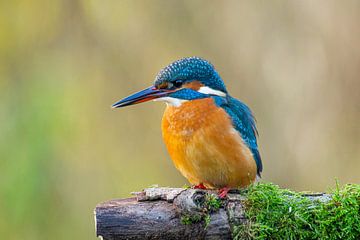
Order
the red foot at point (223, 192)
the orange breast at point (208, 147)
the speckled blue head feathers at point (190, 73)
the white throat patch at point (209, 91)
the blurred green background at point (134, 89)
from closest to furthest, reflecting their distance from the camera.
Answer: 1. the red foot at point (223, 192)
2. the orange breast at point (208, 147)
3. the speckled blue head feathers at point (190, 73)
4. the white throat patch at point (209, 91)
5. the blurred green background at point (134, 89)

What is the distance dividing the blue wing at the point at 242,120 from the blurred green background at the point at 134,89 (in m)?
1.99

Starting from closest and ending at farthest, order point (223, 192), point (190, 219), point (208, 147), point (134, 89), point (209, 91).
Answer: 1. point (190, 219)
2. point (223, 192)
3. point (208, 147)
4. point (209, 91)
5. point (134, 89)

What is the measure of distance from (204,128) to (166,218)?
32.9 inches

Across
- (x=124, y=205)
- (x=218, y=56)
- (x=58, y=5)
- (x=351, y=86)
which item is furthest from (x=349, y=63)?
(x=124, y=205)

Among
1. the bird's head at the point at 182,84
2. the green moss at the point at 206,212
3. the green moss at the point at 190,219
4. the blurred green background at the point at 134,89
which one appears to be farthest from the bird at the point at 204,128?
the blurred green background at the point at 134,89

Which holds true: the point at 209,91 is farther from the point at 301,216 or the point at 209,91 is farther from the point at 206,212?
the point at 301,216

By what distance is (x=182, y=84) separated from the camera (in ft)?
A: 14.7

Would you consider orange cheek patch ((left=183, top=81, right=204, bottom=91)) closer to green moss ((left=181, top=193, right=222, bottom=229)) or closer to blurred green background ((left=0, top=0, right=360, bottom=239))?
green moss ((left=181, top=193, right=222, bottom=229))

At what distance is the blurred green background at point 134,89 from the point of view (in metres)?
5.94

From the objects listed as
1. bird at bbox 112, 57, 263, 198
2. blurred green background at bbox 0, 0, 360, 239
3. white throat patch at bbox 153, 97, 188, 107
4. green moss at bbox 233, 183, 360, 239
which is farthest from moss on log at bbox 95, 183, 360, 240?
blurred green background at bbox 0, 0, 360, 239

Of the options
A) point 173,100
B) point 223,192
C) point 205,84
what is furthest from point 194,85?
point 223,192

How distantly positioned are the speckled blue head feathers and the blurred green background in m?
1.84

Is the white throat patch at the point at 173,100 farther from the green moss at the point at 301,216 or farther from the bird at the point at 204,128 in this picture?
the green moss at the point at 301,216

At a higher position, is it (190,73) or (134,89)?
(190,73)
